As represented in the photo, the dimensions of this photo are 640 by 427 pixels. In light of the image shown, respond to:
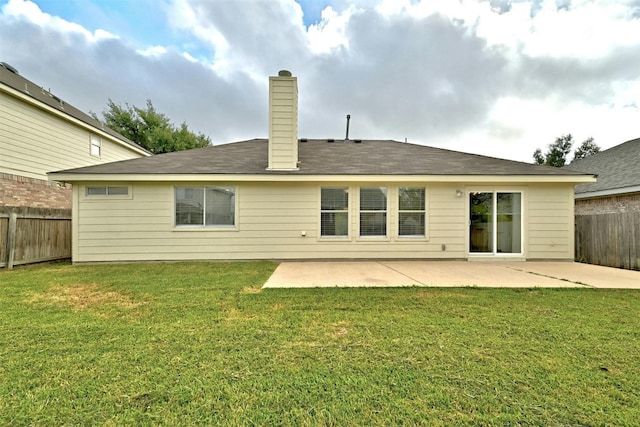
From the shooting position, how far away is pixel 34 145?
9.77m

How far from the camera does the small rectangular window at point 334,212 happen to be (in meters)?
7.83

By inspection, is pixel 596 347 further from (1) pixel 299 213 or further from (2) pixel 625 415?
(1) pixel 299 213

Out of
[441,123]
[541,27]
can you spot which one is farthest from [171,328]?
[441,123]

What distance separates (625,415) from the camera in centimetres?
168

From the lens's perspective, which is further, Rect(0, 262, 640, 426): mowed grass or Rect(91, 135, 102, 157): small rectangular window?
Rect(91, 135, 102, 157): small rectangular window

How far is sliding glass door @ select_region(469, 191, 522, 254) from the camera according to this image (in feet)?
25.8

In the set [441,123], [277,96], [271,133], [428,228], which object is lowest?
[428,228]

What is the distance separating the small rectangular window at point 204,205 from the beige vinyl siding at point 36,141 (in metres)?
6.27

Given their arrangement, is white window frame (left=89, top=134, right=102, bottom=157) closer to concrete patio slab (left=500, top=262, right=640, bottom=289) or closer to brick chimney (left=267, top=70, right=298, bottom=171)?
brick chimney (left=267, top=70, right=298, bottom=171)

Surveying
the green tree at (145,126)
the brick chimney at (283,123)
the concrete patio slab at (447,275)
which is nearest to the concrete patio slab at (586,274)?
A: the concrete patio slab at (447,275)

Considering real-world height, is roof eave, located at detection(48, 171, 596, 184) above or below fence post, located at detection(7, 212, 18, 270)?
above

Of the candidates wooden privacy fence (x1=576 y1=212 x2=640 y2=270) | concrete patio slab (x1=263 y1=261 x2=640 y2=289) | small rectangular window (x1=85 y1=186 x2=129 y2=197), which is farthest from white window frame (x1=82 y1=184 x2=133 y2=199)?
wooden privacy fence (x1=576 y1=212 x2=640 y2=270)

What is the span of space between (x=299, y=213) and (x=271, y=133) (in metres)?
2.42

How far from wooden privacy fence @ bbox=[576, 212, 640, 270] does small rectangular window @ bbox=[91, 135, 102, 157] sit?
18.5 meters
